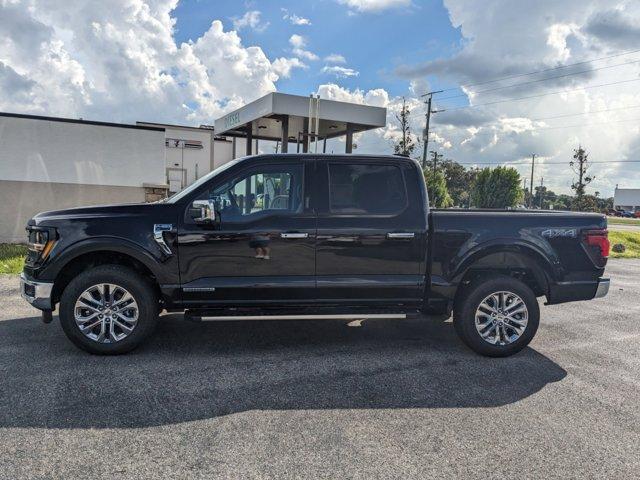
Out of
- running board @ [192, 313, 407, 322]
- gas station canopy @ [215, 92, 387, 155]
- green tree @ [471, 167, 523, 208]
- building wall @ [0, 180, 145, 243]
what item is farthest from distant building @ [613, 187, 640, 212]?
running board @ [192, 313, 407, 322]

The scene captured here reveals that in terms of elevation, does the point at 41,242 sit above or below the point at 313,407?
above

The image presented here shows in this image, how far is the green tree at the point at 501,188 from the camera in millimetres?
36744

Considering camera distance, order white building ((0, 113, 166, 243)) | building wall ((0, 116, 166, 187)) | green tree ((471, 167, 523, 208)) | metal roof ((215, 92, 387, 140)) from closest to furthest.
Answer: white building ((0, 113, 166, 243))
building wall ((0, 116, 166, 187))
metal roof ((215, 92, 387, 140))
green tree ((471, 167, 523, 208))

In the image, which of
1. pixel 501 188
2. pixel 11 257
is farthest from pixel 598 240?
pixel 501 188

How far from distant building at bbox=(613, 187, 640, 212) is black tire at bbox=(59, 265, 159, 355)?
4274 inches

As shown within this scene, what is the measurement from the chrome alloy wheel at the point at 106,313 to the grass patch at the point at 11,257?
5.89 metres

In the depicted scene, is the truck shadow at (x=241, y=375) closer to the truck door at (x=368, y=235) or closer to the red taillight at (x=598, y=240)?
the truck door at (x=368, y=235)

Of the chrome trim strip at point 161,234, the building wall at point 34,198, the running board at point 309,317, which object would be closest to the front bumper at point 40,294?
the chrome trim strip at point 161,234

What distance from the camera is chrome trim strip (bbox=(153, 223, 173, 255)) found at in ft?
15.4

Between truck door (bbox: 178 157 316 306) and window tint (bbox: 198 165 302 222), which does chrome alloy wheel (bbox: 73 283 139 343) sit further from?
window tint (bbox: 198 165 302 222)

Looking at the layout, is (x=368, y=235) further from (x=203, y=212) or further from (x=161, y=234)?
(x=161, y=234)

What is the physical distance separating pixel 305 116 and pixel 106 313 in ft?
37.0

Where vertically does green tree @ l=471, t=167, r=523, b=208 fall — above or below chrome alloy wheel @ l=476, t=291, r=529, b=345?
above

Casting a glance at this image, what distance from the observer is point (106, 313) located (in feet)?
15.4
